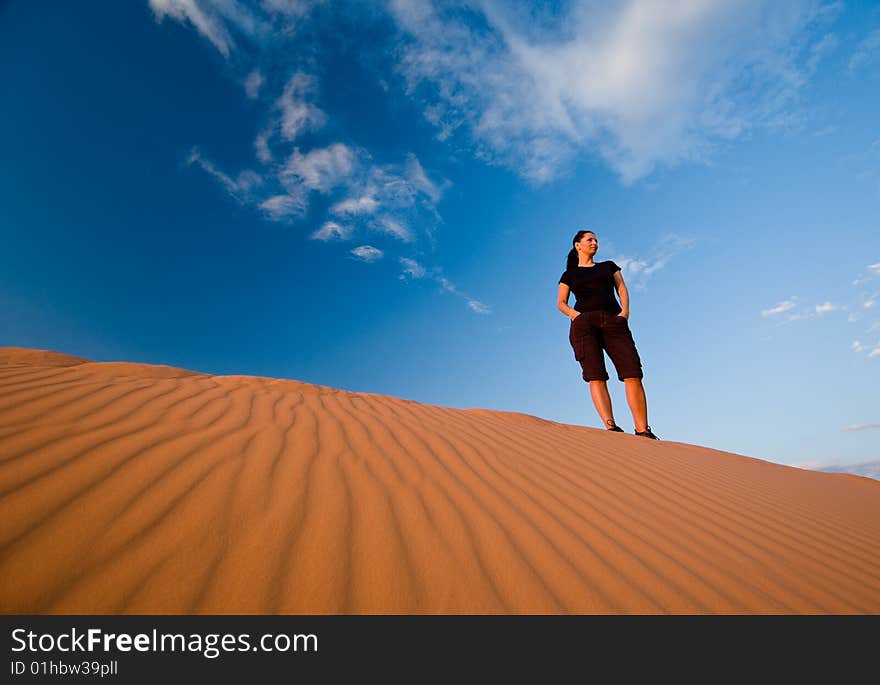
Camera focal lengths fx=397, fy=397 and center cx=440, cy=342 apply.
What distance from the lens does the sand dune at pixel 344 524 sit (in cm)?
124

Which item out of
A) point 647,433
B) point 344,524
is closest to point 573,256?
point 647,433

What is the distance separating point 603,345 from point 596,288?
32.0 inches

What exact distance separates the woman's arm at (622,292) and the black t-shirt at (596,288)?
58 mm

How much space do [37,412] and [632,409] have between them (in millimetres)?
5630

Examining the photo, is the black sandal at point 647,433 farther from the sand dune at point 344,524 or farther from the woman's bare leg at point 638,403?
the sand dune at point 344,524

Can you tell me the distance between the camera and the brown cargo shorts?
5301 mm

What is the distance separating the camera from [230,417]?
2.48 metres

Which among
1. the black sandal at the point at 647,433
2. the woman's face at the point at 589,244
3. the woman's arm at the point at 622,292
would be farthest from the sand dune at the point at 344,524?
the woman's face at the point at 589,244

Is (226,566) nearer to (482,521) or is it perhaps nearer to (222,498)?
(222,498)

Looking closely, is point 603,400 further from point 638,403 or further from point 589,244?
point 589,244

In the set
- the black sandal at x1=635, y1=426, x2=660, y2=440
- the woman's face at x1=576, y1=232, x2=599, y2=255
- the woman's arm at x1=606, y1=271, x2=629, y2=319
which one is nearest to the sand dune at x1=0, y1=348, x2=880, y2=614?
the black sandal at x1=635, y1=426, x2=660, y2=440

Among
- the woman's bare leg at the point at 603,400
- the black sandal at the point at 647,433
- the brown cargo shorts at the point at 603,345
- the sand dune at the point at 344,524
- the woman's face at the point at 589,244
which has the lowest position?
the sand dune at the point at 344,524

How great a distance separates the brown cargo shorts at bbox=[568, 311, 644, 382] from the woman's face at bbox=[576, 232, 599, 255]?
0.97 metres
